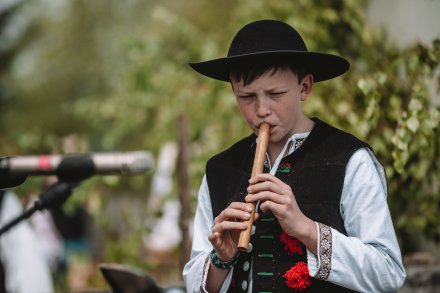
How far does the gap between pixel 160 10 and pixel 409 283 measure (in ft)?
10.3

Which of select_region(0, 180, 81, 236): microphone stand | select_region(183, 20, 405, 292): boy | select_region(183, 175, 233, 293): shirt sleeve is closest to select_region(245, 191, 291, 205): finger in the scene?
select_region(183, 20, 405, 292): boy

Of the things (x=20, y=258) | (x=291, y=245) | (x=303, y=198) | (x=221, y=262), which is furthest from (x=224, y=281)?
(x=20, y=258)

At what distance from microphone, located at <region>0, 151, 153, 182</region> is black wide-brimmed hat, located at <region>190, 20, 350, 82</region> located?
18.8 inches

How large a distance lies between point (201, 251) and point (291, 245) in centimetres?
35

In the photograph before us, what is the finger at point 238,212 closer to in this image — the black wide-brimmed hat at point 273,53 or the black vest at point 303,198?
the black vest at point 303,198

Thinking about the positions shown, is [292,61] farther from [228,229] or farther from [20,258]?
[20,258]

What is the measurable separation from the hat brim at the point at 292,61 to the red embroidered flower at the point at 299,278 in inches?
25.9

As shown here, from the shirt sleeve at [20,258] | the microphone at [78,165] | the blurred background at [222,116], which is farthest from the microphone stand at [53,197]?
the shirt sleeve at [20,258]

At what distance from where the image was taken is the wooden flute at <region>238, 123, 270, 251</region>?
2207mm

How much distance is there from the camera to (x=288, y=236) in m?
2.36

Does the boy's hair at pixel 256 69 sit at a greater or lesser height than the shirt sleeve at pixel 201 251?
greater

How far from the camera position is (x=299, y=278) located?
2.30 m

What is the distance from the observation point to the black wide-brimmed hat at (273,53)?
2371mm

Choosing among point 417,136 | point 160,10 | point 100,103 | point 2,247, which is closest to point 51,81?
point 100,103
